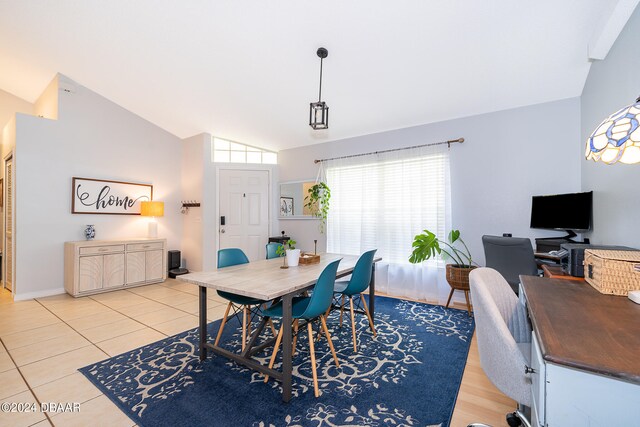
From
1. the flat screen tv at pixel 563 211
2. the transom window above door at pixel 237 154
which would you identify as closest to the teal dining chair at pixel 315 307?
the flat screen tv at pixel 563 211

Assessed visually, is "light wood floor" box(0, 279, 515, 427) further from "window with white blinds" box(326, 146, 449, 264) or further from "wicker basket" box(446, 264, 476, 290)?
"window with white blinds" box(326, 146, 449, 264)

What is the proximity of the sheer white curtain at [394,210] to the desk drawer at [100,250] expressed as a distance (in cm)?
328

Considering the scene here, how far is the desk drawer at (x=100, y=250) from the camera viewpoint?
3.98 m

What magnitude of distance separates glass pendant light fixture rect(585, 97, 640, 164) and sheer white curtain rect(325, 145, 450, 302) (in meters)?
2.36

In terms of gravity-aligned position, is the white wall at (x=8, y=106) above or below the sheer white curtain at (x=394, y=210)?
above

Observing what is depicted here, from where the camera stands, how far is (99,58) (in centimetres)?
371

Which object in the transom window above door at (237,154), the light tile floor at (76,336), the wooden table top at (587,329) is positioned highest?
the transom window above door at (237,154)

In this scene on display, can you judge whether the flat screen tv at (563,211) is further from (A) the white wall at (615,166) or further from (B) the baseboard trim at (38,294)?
(B) the baseboard trim at (38,294)

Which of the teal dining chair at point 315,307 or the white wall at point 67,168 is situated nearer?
the teal dining chair at point 315,307

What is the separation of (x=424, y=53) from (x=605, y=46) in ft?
4.49

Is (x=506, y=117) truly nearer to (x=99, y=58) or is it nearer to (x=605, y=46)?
(x=605, y=46)

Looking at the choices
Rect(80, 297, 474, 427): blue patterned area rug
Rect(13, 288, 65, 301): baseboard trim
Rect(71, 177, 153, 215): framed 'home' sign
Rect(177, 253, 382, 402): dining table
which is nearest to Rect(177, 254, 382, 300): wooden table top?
Rect(177, 253, 382, 402): dining table

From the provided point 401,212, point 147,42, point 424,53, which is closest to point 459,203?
point 401,212

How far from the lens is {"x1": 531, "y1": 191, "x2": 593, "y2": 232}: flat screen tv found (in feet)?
8.62
